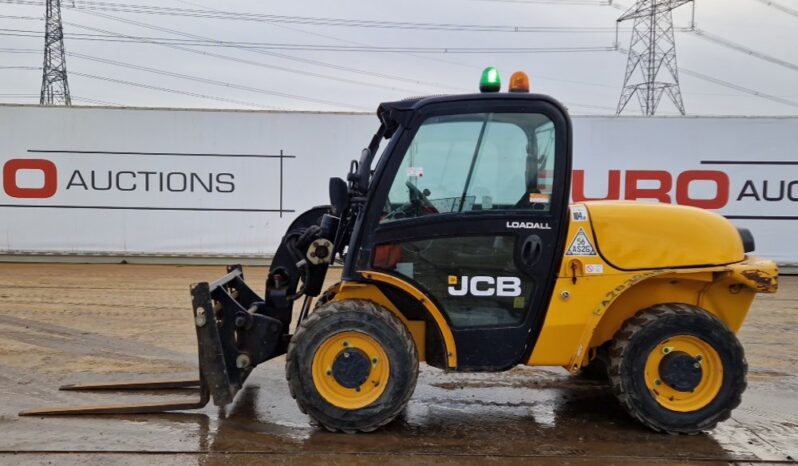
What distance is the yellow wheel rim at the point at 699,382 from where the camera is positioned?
3980 mm

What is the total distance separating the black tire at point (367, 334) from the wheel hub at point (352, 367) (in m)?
0.13

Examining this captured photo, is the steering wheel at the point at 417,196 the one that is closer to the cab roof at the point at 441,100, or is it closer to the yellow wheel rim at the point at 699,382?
the cab roof at the point at 441,100

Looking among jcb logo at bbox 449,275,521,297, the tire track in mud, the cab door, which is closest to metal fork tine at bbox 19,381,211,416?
the tire track in mud

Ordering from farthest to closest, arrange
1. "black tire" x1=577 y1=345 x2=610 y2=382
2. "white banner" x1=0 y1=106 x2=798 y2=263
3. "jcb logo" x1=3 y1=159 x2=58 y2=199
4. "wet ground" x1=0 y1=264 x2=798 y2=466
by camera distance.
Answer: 1. "jcb logo" x1=3 y1=159 x2=58 y2=199
2. "white banner" x1=0 y1=106 x2=798 y2=263
3. "black tire" x1=577 y1=345 x2=610 y2=382
4. "wet ground" x1=0 y1=264 x2=798 y2=466

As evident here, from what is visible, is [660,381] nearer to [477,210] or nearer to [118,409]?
[477,210]

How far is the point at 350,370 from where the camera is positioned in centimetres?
393

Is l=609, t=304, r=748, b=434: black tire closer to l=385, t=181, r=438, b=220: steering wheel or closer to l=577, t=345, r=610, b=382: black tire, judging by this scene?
l=577, t=345, r=610, b=382: black tire

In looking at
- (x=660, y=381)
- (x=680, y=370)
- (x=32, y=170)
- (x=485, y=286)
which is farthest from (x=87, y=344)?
(x=32, y=170)

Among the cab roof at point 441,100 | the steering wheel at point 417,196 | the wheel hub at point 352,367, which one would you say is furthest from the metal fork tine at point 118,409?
the cab roof at point 441,100

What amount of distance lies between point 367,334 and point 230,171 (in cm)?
875

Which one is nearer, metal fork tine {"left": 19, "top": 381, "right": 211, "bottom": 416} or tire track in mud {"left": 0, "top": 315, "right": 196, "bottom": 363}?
metal fork tine {"left": 19, "top": 381, "right": 211, "bottom": 416}

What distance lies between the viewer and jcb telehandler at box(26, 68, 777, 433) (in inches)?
154

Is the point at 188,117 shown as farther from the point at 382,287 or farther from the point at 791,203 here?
the point at 791,203

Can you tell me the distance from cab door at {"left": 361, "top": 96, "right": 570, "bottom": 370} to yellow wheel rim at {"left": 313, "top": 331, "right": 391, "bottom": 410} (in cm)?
47
